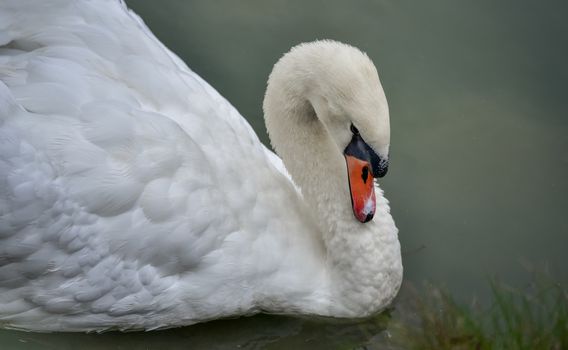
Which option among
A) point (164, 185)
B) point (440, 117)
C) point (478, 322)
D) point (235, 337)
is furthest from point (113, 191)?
point (440, 117)

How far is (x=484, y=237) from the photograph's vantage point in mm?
5938

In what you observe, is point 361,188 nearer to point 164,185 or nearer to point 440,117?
point 164,185

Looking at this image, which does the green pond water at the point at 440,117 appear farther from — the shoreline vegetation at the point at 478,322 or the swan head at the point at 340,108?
the swan head at the point at 340,108

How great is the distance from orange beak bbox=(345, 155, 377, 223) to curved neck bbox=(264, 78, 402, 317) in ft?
0.53

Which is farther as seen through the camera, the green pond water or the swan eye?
the green pond water

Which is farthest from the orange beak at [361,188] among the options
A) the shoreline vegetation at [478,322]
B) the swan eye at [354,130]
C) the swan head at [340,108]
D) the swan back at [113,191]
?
the shoreline vegetation at [478,322]

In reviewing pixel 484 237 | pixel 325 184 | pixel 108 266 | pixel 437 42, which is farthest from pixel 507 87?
pixel 108 266

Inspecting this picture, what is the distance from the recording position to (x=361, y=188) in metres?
4.99

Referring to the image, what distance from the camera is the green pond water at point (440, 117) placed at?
220 inches

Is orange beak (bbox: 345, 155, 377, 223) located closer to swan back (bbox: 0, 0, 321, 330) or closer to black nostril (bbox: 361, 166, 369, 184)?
black nostril (bbox: 361, 166, 369, 184)

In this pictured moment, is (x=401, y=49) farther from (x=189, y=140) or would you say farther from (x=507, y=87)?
(x=189, y=140)

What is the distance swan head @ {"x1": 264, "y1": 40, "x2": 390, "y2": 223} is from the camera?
4613 mm

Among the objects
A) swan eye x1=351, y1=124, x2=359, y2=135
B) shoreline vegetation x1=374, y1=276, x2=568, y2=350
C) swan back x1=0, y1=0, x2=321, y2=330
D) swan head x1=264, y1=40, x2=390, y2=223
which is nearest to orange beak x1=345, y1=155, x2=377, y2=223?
swan head x1=264, y1=40, x2=390, y2=223

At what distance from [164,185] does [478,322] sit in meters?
1.73
